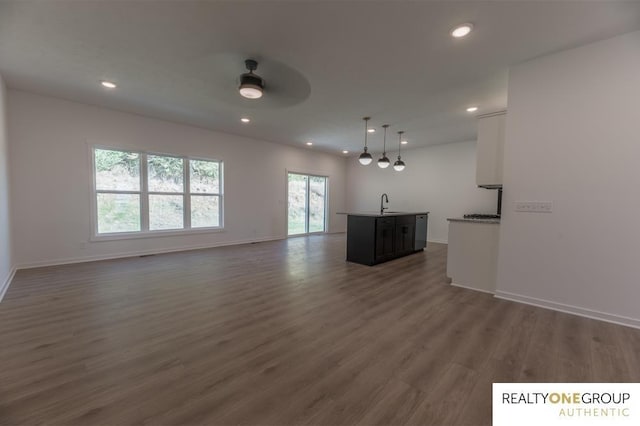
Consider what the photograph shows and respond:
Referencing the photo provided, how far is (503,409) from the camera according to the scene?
1470 millimetres

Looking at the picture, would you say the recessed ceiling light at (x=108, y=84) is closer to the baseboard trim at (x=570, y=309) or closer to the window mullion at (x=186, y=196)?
the window mullion at (x=186, y=196)

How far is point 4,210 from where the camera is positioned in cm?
350

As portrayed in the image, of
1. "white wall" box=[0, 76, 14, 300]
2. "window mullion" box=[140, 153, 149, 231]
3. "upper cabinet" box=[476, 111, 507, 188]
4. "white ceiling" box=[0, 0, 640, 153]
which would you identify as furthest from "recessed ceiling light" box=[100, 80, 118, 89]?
"upper cabinet" box=[476, 111, 507, 188]

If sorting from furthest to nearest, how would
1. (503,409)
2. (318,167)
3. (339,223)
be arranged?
(339,223)
(318,167)
(503,409)

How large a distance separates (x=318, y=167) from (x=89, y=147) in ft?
19.0

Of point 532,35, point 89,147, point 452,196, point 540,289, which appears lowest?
point 540,289

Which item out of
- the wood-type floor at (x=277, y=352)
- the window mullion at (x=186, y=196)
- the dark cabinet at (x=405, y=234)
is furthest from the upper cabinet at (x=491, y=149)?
the window mullion at (x=186, y=196)

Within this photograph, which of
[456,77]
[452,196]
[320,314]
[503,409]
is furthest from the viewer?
[452,196]

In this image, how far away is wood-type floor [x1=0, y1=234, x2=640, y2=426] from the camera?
4.76 feet

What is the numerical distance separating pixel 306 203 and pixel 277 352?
686 centimetres

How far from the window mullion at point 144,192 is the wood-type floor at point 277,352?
1.88 meters

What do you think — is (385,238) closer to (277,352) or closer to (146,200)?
(277,352)

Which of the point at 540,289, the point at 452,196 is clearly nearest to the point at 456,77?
the point at 540,289

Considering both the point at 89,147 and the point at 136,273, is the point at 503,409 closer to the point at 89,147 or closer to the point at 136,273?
the point at 136,273
